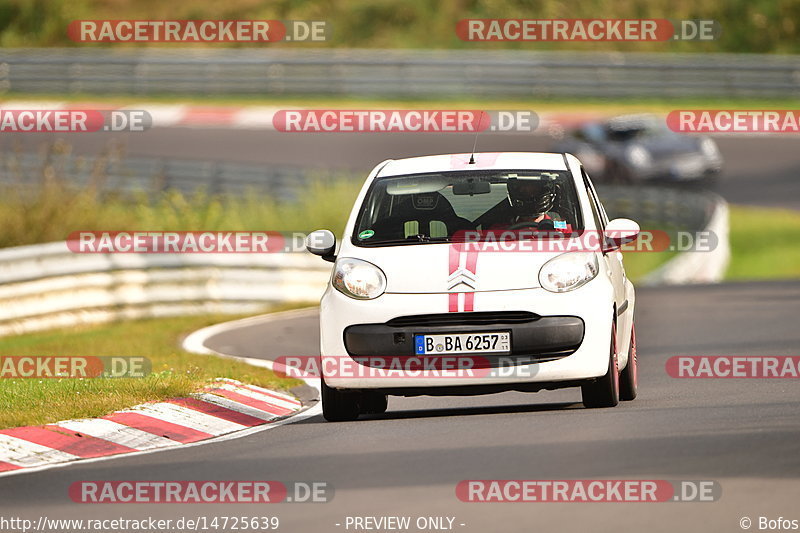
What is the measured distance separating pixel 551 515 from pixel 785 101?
3484cm

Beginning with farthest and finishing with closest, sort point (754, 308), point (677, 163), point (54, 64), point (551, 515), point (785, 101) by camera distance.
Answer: point (54, 64), point (785, 101), point (677, 163), point (754, 308), point (551, 515)

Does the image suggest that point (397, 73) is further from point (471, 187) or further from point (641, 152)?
point (471, 187)

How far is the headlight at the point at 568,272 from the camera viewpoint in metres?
10.3

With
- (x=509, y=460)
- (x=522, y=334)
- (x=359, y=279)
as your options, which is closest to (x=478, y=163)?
(x=359, y=279)

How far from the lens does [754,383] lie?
12.2 metres

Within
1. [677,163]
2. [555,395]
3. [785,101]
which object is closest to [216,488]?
[555,395]

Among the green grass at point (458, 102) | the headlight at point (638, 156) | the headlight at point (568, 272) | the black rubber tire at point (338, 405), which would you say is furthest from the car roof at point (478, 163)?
the green grass at point (458, 102)

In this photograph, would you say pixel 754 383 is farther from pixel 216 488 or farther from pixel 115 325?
pixel 115 325

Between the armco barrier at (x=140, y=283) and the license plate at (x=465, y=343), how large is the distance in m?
8.88

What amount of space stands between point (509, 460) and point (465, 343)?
1.54m

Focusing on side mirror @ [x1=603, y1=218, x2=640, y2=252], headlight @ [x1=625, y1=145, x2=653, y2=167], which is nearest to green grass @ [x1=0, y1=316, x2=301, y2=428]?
side mirror @ [x1=603, y1=218, x2=640, y2=252]

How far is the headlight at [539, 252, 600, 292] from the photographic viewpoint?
10297 millimetres

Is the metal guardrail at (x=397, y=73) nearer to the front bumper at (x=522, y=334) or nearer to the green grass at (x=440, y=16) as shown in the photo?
the green grass at (x=440, y=16)

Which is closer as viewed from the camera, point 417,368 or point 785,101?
point 417,368
